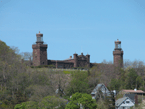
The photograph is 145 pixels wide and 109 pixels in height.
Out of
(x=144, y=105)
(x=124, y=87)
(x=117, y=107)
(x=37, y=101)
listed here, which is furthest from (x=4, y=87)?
(x=144, y=105)

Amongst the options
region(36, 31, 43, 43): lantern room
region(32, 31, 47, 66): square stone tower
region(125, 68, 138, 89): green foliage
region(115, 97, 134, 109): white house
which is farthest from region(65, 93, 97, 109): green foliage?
region(36, 31, 43, 43): lantern room

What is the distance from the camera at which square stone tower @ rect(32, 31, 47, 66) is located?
8244 cm

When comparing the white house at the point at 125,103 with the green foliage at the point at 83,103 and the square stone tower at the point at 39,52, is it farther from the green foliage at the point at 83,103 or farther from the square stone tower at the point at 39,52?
the square stone tower at the point at 39,52

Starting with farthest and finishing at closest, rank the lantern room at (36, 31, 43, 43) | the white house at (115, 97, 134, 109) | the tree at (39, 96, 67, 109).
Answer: the lantern room at (36, 31, 43, 43)
the white house at (115, 97, 134, 109)
the tree at (39, 96, 67, 109)

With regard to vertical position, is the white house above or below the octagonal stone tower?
below

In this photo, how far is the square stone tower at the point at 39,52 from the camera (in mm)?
82438

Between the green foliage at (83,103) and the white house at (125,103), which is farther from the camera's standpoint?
the white house at (125,103)

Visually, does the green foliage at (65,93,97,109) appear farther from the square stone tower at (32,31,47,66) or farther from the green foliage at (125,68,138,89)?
the square stone tower at (32,31,47,66)

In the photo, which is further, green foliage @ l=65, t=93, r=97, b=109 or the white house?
the white house

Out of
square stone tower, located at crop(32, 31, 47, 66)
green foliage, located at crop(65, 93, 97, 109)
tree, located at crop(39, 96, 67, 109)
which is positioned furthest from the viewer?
square stone tower, located at crop(32, 31, 47, 66)

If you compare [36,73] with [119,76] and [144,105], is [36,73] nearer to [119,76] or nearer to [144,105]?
[119,76]

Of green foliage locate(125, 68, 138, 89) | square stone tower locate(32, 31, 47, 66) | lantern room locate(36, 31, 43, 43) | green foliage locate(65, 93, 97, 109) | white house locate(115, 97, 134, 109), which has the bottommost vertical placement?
white house locate(115, 97, 134, 109)

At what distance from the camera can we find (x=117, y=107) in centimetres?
5747

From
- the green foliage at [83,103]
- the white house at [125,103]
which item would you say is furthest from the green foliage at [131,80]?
the green foliage at [83,103]
